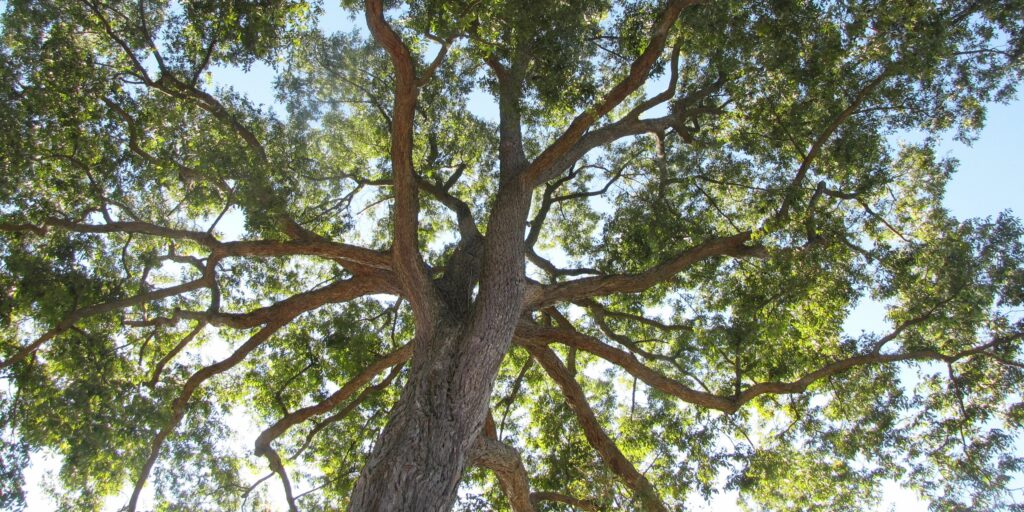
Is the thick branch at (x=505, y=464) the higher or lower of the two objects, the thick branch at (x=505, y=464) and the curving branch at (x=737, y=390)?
the lower

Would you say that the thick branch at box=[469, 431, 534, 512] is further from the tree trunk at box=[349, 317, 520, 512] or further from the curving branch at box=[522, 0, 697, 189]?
the curving branch at box=[522, 0, 697, 189]

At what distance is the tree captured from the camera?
671cm

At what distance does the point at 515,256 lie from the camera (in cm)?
672

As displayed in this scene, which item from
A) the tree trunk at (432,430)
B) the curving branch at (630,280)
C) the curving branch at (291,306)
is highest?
the curving branch at (630,280)

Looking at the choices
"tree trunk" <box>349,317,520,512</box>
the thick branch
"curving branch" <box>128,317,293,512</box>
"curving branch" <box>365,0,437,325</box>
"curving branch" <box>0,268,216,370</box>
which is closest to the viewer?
"tree trunk" <box>349,317,520,512</box>

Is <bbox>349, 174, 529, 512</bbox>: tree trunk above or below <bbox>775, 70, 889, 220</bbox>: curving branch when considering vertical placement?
below

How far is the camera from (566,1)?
24.0ft

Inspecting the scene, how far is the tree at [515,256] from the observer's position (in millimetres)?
6707

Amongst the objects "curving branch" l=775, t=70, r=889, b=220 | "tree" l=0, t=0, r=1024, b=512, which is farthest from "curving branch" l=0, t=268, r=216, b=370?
"curving branch" l=775, t=70, r=889, b=220

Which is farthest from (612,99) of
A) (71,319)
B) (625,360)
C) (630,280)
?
(71,319)

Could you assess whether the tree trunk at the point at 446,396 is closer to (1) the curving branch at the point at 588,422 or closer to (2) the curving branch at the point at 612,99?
(2) the curving branch at the point at 612,99

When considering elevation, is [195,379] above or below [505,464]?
above

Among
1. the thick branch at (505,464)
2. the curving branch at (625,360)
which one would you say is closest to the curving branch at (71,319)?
the thick branch at (505,464)

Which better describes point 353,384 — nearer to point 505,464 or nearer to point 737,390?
point 505,464
